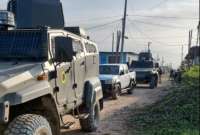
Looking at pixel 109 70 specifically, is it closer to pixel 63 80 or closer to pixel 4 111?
pixel 63 80

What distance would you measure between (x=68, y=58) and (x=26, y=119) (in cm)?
160

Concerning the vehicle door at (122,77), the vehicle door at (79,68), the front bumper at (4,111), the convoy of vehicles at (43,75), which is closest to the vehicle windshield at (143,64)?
the vehicle door at (122,77)

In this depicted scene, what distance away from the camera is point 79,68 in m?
9.77

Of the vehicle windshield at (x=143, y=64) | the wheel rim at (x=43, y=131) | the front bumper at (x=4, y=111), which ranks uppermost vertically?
the front bumper at (x=4, y=111)

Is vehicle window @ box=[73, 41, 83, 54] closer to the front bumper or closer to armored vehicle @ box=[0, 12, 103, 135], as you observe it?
armored vehicle @ box=[0, 12, 103, 135]

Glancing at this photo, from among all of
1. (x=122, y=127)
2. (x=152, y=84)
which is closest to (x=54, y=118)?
(x=122, y=127)

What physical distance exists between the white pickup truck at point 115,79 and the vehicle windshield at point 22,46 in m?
12.6

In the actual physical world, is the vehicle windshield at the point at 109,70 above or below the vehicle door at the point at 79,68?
below

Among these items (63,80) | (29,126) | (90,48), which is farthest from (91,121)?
(29,126)

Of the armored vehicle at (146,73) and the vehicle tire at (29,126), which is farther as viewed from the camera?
the armored vehicle at (146,73)

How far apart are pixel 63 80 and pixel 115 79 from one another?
42.7ft

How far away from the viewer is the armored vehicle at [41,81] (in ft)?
21.5

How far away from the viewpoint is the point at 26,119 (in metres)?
6.68

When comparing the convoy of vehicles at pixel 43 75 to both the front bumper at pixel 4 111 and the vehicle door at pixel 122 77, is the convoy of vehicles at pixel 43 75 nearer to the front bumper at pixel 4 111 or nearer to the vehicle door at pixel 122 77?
the front bumper at pixel 4 111
